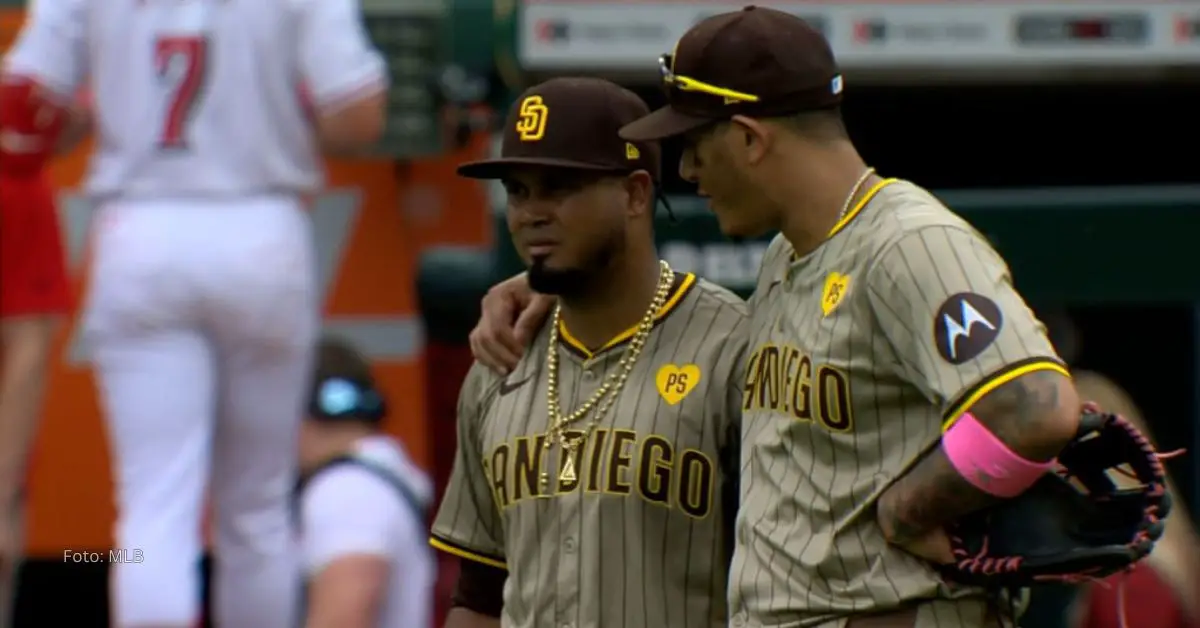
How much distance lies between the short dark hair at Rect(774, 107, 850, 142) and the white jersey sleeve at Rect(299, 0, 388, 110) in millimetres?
2065

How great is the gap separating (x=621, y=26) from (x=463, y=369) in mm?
1038

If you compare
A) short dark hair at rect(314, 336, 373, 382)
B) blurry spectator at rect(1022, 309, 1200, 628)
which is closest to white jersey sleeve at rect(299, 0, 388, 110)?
short dark hair at rect(314, 336, 373, 382)

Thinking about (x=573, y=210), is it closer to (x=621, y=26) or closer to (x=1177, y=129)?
(x=621, y=26)

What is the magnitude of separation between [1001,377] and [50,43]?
291 cm

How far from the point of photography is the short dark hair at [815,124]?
3.08 metres

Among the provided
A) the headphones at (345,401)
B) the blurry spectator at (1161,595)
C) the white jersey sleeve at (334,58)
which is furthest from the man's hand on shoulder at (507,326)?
the blurry spectator at (1161,595)

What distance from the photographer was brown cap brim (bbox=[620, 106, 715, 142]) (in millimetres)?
3129

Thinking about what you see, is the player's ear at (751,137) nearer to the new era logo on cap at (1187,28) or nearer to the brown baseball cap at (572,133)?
the brown baseball cap at (572,133)

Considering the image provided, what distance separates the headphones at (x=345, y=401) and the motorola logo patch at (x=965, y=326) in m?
2.73

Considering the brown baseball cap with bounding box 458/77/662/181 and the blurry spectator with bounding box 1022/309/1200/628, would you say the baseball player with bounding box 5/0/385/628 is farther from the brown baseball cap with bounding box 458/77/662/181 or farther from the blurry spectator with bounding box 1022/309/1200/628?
the blurry spectator with bounding box 1022/309/1200/628

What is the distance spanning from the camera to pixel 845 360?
9.70ft

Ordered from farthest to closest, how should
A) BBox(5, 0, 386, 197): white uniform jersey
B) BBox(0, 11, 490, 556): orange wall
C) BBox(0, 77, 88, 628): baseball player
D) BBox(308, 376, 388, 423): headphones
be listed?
1. BBox(0, 11, 490, 556): orange wall
2. BBox(308, 376, 388, 423): headphones
3. BBox(0, 77, 88, 628): baseball player
4. BBox(5, 0, 386, 197): white uniform jersey

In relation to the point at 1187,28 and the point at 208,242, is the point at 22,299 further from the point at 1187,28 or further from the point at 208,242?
the point at 1187,28

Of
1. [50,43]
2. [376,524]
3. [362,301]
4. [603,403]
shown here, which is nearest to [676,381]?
[603,403]
